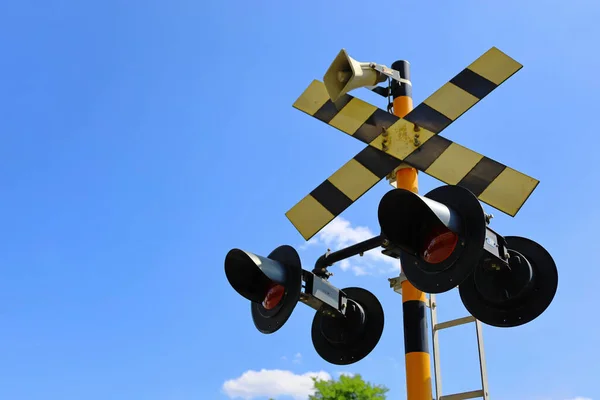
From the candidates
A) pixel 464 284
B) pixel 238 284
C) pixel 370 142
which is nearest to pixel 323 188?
pixel 370 142

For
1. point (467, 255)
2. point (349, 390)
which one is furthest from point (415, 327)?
point (349, 390)

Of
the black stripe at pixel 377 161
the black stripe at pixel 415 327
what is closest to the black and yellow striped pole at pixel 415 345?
the black stripe at pixel 415 327

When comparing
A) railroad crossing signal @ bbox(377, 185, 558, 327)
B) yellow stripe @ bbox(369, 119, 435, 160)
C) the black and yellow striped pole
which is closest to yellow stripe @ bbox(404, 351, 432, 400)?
the black and yellow striped pole

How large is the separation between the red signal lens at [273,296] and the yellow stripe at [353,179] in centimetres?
96

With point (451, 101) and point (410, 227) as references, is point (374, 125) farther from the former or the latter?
point (410, 227)

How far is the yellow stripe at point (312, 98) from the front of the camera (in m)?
4.88

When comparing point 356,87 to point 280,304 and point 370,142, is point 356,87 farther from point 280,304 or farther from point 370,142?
point 280,304

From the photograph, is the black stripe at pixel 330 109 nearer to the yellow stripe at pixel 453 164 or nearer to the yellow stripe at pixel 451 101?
the yellow stripe at pixel 451 101

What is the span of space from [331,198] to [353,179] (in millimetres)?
220

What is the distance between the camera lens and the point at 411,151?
4.11 meters

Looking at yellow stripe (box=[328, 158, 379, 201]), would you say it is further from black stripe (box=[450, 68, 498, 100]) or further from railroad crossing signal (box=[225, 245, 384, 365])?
black stripe (box=[450, 68, 498, 100])

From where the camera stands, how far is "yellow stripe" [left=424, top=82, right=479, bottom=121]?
409 centimetres

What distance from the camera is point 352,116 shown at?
4.55 m

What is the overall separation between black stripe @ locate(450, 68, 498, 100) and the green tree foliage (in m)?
10.8
